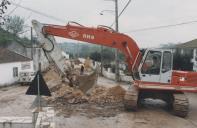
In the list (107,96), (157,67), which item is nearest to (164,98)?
(157,67)

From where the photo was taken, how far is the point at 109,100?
62.2 feet

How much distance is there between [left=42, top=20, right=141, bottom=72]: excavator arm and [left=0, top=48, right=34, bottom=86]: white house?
16.2 metres

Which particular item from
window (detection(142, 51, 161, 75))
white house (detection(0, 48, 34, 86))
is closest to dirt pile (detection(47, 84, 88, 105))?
window (detection(142, 51, 161, 75))

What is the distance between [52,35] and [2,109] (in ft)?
17.6

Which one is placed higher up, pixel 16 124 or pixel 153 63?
pixel 153 63

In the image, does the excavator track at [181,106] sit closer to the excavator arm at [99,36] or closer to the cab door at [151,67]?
the cab door at [151,67]

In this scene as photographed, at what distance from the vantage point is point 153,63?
56.3ft

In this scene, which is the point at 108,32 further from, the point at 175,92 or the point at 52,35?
the point at 175,92

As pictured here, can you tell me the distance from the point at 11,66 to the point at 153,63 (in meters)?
19.9

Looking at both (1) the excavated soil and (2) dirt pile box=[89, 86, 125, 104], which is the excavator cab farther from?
(2) dirt pile box=[89, 86, 125, 104]

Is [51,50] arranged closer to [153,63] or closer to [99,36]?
[99,36]

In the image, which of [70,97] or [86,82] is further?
[70,97]

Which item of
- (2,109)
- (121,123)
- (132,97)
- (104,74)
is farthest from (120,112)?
(104,74)

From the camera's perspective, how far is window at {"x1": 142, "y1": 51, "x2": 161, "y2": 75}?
17031 mm
